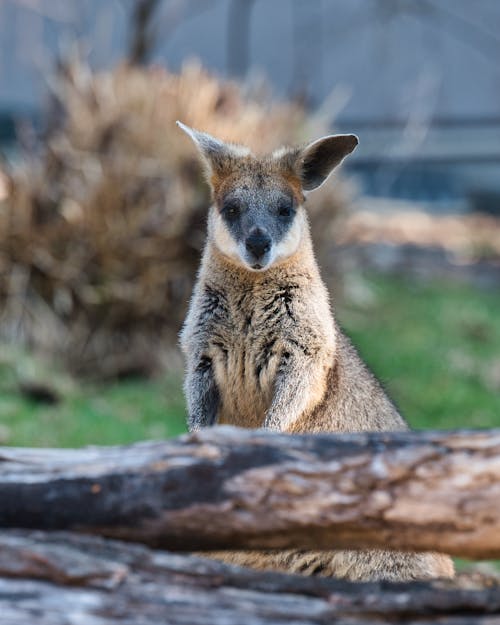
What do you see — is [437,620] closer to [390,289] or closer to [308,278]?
[308,278]

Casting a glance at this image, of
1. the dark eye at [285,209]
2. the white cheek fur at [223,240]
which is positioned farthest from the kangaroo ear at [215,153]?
the dark eye at [285,209]

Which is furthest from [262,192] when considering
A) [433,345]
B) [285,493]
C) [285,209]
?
[433,345]

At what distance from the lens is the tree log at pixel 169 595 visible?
8.29 ft

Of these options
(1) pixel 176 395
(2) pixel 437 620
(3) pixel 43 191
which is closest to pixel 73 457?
(2) pixel 437 620

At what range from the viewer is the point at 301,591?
8.70ft

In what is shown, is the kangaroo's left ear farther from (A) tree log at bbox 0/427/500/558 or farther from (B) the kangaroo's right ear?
(A) tree log at bbox 0/427/500/558

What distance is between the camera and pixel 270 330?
13.1 ft

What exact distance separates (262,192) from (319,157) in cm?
30

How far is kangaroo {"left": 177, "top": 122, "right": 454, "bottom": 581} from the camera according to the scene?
13.0 feet

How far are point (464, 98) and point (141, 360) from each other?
813 cm

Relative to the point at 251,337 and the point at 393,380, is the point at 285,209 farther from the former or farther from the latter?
the point at 393,380

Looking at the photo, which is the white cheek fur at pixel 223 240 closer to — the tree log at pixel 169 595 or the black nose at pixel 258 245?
the black nose at pixel 258 245

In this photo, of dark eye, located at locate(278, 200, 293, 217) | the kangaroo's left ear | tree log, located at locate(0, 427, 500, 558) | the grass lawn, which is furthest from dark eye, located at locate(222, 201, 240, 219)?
the grass lawn

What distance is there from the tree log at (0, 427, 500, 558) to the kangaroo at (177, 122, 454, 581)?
1135 mm
